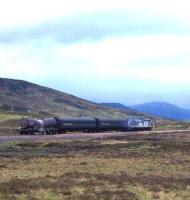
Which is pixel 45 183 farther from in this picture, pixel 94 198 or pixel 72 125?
pixel 72 125

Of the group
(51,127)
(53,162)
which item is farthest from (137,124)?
(53,162)

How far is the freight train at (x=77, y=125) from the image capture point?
123562mm

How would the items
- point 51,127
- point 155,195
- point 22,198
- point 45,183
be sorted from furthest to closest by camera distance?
1. point 51,127
2. point 45,183
3. point 155,195
4. point 22,198

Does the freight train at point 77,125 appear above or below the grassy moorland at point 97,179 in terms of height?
above

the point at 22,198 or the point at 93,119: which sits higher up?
the point at 93,119

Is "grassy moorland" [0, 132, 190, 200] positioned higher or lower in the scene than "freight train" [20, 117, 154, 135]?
lower

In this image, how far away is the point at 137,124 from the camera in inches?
5827

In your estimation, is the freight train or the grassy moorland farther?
the freight train

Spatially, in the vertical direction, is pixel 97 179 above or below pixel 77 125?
below

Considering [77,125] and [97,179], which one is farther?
[77,125]

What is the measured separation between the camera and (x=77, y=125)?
130m

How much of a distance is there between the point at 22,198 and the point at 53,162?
820 inches

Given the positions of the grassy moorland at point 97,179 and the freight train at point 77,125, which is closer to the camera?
the grassy moorland at point 97,179

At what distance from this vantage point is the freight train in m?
124
